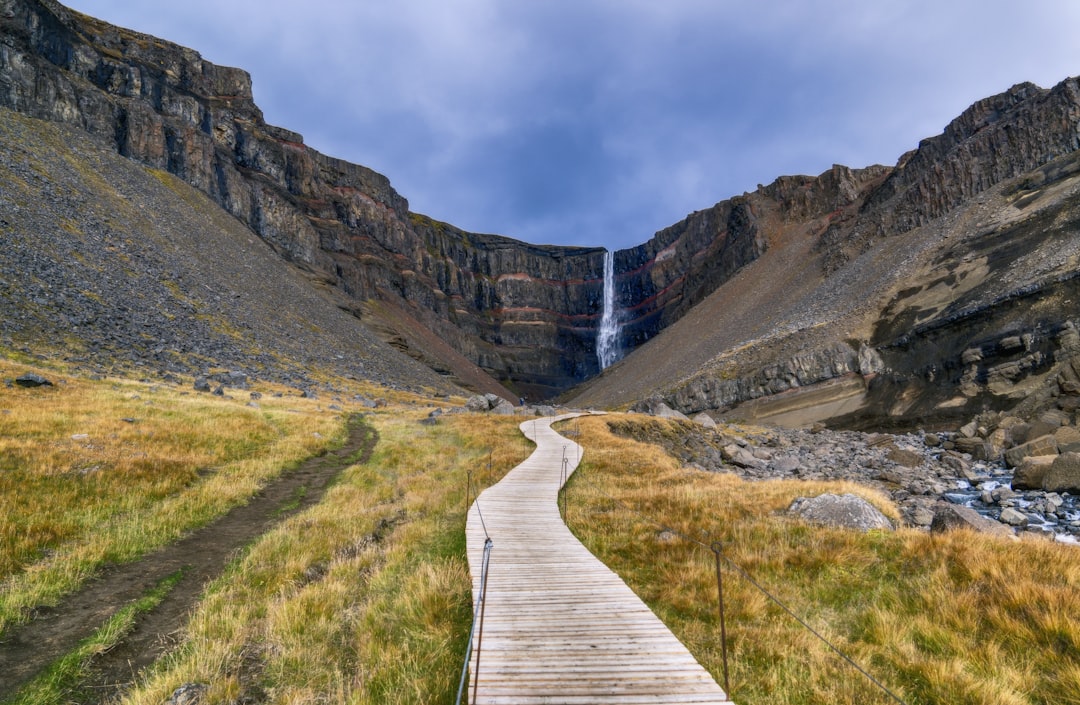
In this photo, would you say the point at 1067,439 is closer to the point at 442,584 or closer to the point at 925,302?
the point at 442,584

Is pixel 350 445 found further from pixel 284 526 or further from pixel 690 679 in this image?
pixel 690 679

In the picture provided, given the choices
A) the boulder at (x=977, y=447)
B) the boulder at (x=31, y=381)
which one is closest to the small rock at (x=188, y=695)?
the boulder at (x=31, y=381)

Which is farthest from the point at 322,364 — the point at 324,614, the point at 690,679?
the point at 690,679

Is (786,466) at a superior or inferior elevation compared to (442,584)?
inferior

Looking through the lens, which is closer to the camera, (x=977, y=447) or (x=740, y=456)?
(x=977, y=447)

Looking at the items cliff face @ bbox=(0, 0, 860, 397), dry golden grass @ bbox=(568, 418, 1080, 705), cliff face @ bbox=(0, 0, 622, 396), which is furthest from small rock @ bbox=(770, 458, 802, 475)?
cliff face @ bbox=(0, 0, 622, 396)

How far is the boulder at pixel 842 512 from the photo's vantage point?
9.00 meters

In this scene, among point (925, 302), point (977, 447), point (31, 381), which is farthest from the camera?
point (925, 302)

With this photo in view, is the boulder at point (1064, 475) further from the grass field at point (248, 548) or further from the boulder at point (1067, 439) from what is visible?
the grass field at point (248, 548)

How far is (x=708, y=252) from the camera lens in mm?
120938

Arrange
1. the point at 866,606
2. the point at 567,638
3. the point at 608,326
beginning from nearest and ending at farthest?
A: the point at 567,638 < the point at 866,606 < the point at 608,326

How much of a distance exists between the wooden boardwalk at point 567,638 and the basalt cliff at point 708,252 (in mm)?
34524

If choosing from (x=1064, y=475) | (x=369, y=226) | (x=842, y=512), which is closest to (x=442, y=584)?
(x=842, y=512)

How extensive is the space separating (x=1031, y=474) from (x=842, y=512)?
14.8 m
